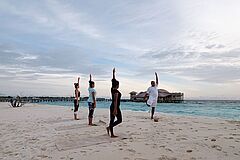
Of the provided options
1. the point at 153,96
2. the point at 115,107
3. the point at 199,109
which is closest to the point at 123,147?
the point at 115,107

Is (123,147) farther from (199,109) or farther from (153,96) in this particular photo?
(199,109)

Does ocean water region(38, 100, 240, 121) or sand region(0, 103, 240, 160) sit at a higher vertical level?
ocean water region(38, 100, 240, 121)

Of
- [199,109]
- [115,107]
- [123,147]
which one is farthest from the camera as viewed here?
[199,109]

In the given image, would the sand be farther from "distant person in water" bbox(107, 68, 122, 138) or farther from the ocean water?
the ocean water


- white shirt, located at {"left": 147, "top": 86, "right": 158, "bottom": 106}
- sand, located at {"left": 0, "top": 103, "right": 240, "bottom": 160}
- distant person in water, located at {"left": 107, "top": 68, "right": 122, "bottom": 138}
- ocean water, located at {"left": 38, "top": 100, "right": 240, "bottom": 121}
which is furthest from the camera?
ocean water, located at {"left": 38, "top": 100, "right": 240, "bottom": 121}

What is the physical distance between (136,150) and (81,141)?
1759 millimetres

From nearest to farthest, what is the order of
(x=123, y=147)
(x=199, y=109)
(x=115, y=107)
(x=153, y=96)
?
(x=123, y=147) < (x=115, y=107) < (x=153, y=96) < (x=199, y=109)

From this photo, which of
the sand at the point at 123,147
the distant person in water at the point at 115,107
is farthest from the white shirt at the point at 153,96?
the distant person in water at the point at 115,107

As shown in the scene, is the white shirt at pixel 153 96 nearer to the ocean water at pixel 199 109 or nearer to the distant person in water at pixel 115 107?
the distant person in water at pixel 115 107

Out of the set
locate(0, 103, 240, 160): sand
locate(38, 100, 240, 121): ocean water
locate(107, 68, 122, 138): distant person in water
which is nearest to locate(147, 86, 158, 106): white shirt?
locate(0, 103, 240, 160): sand

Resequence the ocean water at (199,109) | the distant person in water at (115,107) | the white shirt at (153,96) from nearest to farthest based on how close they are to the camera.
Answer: the distant person in water at (115,107) → the white shirt at (153,96) → the ocean water at (199,109)

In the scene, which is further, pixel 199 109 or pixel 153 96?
pixel 199 109

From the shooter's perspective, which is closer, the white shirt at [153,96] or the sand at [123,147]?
the sand at [123,147]

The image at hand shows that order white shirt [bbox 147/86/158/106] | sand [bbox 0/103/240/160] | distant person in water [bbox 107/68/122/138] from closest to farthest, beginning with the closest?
1. sand [bbox 0/103/240/160]
2. distant person in water [bbox 107/68/122/138]
3. white shirt [bbox 147/86/158/106]
